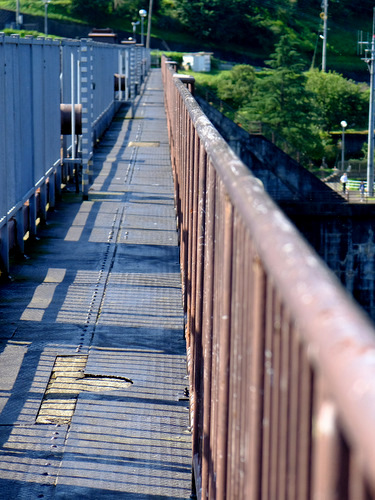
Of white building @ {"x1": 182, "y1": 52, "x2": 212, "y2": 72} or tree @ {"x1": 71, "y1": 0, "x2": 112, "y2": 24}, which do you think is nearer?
white building @ {"x1": 182, "y1": 52, "x2": 212, "y2": 72}

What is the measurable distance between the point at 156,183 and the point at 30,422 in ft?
30.3

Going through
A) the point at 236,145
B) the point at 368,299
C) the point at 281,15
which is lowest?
the point at 368,299

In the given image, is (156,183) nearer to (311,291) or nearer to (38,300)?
(38,300)

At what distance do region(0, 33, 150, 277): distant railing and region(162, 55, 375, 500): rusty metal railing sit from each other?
15.9 feet

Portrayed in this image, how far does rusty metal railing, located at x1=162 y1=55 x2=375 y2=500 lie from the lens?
43.8 inches

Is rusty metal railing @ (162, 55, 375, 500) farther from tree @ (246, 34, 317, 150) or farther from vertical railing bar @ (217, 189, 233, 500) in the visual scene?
tree @ (246, 34, 317, 150)

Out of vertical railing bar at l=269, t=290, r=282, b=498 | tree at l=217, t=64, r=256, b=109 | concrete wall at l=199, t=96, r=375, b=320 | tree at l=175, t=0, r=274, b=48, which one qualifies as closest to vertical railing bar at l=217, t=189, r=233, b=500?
vertical railing bar at l=269, t=290, r=282, b=498

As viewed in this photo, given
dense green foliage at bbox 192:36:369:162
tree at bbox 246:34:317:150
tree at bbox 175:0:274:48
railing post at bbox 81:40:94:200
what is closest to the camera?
railing post at bbox 81:40:94:200

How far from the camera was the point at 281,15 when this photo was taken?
14088 centimetres

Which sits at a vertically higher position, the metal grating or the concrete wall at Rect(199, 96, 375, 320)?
the metal grating

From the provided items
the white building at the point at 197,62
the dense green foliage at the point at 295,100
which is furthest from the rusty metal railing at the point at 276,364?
the white building at the point at 197,62

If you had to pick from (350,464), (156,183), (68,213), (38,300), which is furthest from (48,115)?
(350,464)

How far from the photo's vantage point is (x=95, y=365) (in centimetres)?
586

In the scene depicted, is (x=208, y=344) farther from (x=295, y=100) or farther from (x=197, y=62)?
(x=197, y=62)
